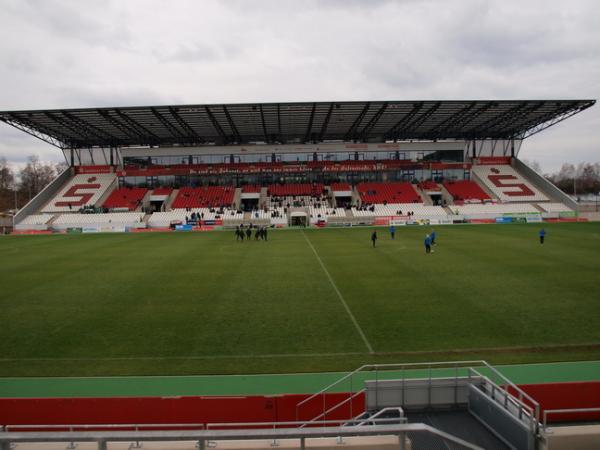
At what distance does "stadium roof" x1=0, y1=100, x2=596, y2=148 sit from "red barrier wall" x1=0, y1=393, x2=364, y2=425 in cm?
4347

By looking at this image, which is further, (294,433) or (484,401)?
(484,401)

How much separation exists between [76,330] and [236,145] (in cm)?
5599

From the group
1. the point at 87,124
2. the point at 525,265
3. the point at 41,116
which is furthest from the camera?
the point at 87,124

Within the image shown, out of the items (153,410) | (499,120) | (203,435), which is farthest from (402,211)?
(203,435)

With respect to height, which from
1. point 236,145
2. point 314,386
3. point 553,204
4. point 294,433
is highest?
point 236,145

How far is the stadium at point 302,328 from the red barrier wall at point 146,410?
27mm

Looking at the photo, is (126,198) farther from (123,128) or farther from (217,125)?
(217,125)

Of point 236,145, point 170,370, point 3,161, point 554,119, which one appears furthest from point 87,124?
point 3,161

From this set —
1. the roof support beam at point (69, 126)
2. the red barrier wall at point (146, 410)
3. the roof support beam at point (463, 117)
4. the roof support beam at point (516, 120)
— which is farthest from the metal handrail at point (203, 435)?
the roof support beam at point (516, 120)

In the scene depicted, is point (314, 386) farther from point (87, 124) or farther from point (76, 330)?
point (87, 124)

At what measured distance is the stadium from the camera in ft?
21.4

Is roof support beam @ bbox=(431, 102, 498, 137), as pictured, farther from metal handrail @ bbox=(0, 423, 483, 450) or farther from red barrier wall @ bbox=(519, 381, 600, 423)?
metal handrail @ bbox=(0, 423, 483, 450)

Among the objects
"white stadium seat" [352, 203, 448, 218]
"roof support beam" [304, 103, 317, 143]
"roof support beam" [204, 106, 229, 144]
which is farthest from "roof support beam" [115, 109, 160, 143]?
"white stadium seat" [352, 203, 448, 218]

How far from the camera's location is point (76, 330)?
12539 millimetres
